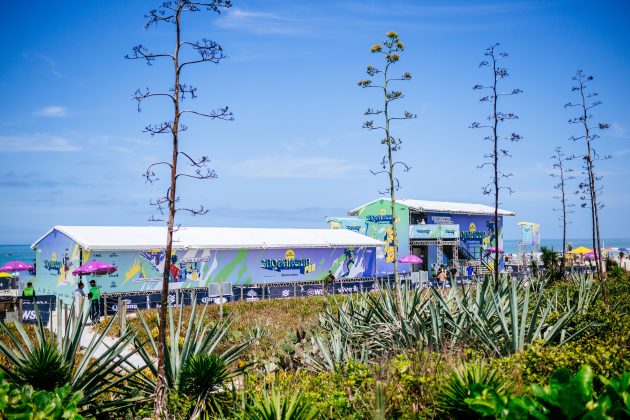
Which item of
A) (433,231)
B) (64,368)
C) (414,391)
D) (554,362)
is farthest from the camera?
(433,231)

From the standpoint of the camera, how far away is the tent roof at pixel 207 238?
927 inches

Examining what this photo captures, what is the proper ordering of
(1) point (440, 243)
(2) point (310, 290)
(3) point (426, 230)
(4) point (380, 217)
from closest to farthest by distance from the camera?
(2) point (310, 290) → (3) point (426, 230) → (1) point (440, 243) → (4) point (380, 217)

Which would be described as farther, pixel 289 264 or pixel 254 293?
pixel 289 264

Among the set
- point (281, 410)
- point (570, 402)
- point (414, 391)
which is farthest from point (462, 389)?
point (570, 402)

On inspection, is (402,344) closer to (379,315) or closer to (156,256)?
(379,315)

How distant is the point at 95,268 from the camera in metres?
21.0

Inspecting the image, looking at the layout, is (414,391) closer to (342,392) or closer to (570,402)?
(342,392)

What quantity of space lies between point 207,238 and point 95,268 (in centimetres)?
719

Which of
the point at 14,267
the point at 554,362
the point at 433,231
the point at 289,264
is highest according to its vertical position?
the point at 433,231

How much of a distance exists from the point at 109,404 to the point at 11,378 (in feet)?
3.41

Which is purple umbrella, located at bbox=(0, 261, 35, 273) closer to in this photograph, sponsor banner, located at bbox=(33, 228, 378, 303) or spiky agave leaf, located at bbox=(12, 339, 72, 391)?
sponsor banner, located at bbox=(33, 228, 378, 303)

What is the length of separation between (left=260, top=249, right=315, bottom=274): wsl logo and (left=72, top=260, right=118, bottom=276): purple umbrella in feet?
28.6

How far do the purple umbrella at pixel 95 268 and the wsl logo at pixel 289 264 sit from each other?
8726 mm

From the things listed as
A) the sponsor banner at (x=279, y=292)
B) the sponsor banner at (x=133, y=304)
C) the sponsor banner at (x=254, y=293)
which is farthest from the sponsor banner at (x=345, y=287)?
the sponsor banner at (x=133, y=304)
